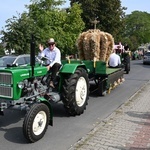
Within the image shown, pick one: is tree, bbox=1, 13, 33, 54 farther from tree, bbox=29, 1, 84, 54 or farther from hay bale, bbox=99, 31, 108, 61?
hay bale, bbox=99, 31, 108, 61

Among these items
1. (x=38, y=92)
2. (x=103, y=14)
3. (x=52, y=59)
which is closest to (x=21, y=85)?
(x=38, y=92)

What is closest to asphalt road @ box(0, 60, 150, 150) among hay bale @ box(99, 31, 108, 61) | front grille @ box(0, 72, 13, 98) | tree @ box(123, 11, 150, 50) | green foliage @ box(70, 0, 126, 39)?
front grille @ box(0, 72, 13, 98)

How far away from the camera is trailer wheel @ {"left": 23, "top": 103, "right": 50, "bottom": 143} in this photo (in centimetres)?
523

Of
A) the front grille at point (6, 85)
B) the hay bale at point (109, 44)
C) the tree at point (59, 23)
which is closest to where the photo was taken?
the front grille at point (6, 85)

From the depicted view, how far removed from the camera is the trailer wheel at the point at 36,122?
5.23m

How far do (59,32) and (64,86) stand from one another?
20738mm

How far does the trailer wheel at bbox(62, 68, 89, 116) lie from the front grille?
1.60m

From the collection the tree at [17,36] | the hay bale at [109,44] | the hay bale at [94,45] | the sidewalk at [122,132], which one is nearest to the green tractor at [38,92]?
the sidewalk at [122,132]

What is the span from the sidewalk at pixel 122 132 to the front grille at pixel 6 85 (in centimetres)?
167

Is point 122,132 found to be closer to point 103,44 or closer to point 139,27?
point 103,44

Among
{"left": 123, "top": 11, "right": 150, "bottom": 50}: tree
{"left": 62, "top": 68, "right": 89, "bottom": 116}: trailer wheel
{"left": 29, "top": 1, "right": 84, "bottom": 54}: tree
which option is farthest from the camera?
{"left": 123, "top": 11, "right": 150, "bottom": 50}: tree

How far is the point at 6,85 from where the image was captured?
5.81 meters

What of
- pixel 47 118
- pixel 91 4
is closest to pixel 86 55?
pixel 47 118

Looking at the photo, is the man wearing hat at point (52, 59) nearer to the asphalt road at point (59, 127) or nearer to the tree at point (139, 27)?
the asphalt road at point (59, 127)
